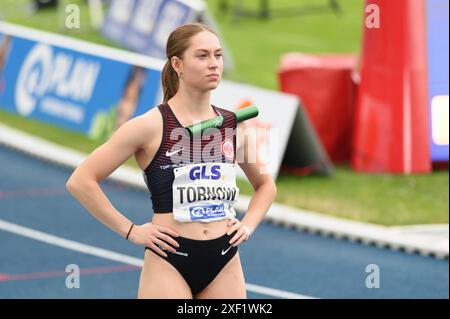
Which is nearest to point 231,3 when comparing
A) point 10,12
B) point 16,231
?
point 10,12

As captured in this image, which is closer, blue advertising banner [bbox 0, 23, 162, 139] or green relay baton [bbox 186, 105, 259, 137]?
green relay baton [bbox 186, 105, 259, 137]

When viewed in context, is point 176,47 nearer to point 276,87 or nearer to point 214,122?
point 214,122

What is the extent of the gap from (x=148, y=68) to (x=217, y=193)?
8.95 metres

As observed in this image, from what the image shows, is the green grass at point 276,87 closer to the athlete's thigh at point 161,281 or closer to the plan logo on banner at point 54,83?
the plan logo on banner at point 54,83

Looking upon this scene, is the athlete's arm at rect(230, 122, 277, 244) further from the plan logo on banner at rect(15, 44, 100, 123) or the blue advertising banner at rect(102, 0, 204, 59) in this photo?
the blue advertising banner at rect(102, 0, 204, 59)

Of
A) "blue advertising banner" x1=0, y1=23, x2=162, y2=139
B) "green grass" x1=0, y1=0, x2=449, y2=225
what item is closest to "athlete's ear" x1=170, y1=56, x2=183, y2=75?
"green grass" x1=0, y1=0, x2=449, y2=225

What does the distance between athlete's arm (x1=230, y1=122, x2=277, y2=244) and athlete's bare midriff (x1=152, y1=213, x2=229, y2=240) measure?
0.23 meters

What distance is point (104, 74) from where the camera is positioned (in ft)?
48.3

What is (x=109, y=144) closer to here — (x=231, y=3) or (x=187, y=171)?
(x=187, y=171)

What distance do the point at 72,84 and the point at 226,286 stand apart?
10.3 metres

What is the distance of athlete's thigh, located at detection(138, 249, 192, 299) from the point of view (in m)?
Result: 5.18

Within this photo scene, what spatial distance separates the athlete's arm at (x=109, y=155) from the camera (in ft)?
16.9

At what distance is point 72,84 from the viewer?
15242 mm

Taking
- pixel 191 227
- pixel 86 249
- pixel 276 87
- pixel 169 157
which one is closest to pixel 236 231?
pixel 191 227
